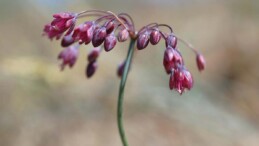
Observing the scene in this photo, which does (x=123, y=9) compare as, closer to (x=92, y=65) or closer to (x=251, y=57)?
(x=251, y=57)

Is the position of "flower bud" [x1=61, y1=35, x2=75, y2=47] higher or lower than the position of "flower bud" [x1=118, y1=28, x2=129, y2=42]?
lower

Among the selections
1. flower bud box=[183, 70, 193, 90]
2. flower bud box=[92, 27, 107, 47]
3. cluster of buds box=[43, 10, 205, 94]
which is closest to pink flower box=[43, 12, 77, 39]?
cluster of buds box=[43, 10, 205, 94]

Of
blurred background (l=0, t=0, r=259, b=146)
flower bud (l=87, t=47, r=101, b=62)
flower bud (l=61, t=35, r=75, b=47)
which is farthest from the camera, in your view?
blurred background (l=0, t=0, r=259, b=146)

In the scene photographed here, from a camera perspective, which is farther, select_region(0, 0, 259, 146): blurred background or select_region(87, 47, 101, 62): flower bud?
select_region(0, 0, 259, 146): blurred background

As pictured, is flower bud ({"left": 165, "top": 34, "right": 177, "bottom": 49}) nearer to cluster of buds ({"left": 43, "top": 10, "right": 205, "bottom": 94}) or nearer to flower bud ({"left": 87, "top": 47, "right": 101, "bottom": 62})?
cluster of buds ({"left": 43, "top": 10, "right": 205, "bottom": 94})

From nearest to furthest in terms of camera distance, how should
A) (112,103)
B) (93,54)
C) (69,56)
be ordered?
(93,54), (69,56), (112,103)

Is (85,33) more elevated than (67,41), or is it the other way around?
(85,33)

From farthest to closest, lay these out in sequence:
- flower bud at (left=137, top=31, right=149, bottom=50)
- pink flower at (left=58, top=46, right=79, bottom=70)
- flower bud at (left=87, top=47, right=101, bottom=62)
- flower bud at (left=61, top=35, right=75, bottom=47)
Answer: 1. pink flower at (left=58, top=46, right=79, bottom=70)
2. flower bud at (left=87, top=47, right=101, bottom=62)
3. flower bud at (left=61, top=35, right=75, bottom=47)
4. flower bud at (left=137, top=31, right=149, bottom=50)

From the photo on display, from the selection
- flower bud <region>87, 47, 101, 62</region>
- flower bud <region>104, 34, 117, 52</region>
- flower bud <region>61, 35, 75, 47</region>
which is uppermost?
flower bud <region>104, 34, 117, 52</region>

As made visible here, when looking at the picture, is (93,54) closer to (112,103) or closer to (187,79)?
(187,79)

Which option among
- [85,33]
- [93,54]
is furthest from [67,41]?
[85,33]
